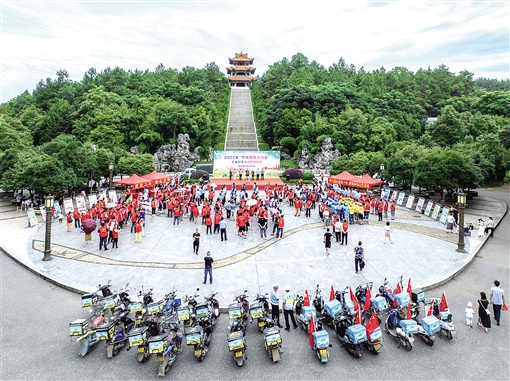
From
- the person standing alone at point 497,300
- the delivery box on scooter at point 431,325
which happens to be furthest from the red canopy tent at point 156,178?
the person standing alone at point 497,300

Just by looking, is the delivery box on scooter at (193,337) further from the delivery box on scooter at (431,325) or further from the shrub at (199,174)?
the shrub at (199,174)

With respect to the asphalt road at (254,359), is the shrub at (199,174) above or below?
above

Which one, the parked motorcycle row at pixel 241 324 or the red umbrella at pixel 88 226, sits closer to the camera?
the parked motorcycle row at pixel 241 324

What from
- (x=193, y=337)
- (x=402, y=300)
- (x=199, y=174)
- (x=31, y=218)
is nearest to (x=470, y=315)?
(x=402, y=300)

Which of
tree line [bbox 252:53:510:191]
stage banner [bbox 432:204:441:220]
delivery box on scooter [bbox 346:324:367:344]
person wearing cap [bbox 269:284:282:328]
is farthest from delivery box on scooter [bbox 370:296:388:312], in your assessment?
tree line [bbox 252:53:510:191]

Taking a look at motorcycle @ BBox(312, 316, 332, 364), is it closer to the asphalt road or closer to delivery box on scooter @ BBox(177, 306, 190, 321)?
the asphalt road

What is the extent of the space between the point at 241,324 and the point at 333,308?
2.18m

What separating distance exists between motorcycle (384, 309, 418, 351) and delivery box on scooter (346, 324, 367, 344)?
0.99m

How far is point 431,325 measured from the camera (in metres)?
6.81

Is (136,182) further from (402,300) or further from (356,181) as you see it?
(402,300)

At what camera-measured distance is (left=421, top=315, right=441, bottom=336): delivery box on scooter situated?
22.3 feet

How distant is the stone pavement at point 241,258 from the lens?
9.98m

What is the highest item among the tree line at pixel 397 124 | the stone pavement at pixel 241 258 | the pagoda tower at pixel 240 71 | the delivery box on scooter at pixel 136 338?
the pagoda tower at pixel 240 71

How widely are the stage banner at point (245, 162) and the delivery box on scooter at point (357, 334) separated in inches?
977
